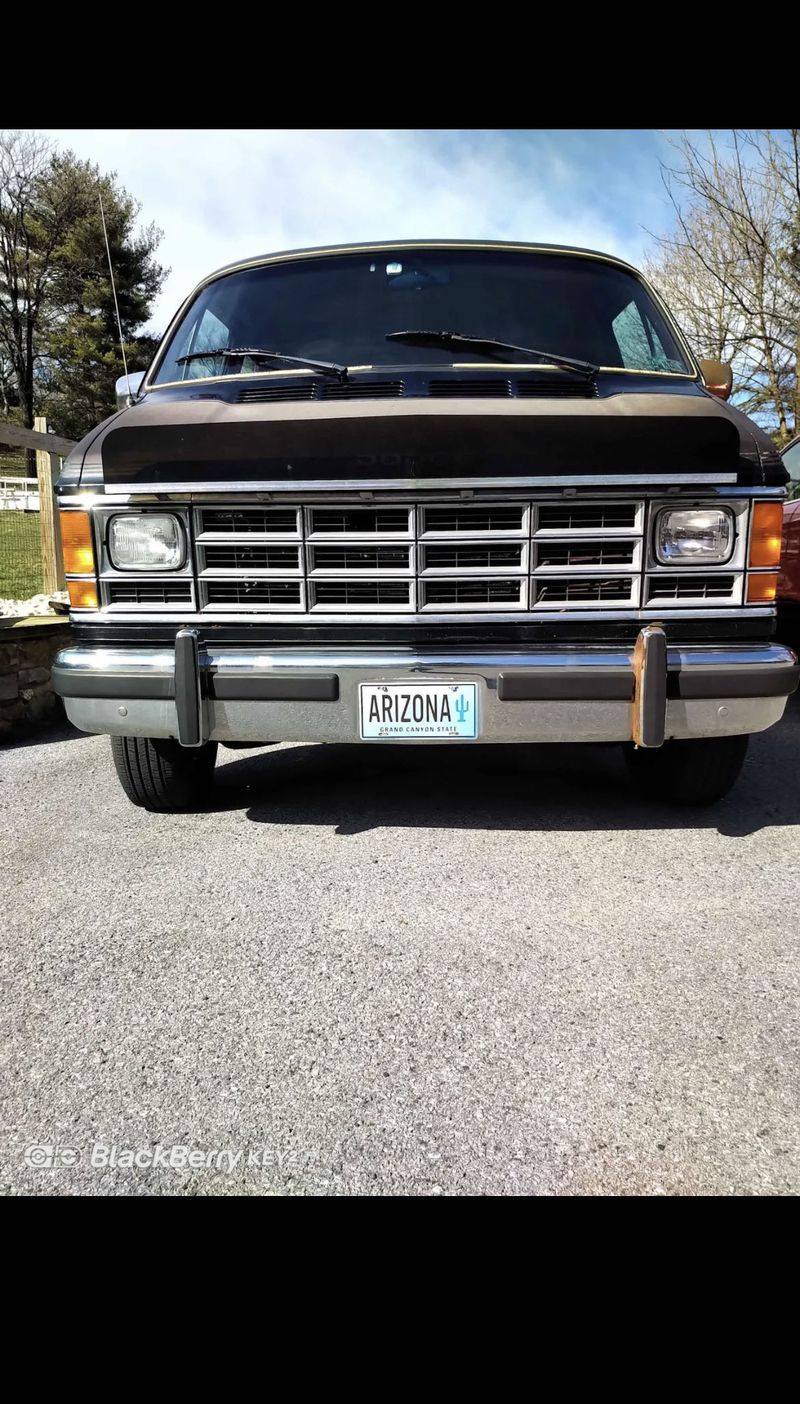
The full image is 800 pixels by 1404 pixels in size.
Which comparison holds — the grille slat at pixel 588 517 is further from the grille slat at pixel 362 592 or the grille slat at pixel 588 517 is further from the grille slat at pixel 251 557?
the grille slat at pixel 251 557

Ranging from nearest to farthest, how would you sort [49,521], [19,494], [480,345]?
[480,345], [49,521], [19,494]

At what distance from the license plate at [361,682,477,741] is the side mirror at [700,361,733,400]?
1803 mm

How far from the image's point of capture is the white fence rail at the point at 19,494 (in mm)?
6465

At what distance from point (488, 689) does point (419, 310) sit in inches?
68.2

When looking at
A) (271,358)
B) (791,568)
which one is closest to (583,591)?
(271,358)

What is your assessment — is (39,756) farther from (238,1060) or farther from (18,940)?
(238,1060)

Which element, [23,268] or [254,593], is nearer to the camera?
[254,593]

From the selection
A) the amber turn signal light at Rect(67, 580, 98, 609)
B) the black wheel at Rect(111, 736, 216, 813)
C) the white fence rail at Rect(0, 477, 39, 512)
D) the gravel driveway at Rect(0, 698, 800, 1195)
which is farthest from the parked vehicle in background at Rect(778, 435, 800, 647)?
the white fence rail at Rect(0, 477, 39, 512)

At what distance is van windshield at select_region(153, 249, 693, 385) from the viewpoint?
335 cm

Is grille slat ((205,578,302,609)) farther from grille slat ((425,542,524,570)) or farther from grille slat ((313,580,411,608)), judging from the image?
grille slat ((425,542,524,570))

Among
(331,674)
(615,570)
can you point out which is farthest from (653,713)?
(331,674)

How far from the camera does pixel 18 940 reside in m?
2.40

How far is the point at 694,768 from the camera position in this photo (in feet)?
10.7

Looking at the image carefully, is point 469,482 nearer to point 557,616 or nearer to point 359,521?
point 359,521
